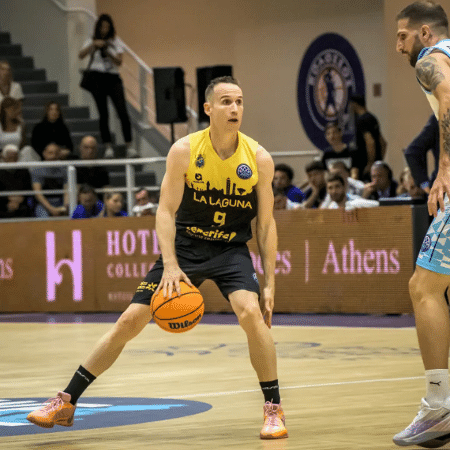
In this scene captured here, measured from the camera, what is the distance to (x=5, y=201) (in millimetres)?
16141

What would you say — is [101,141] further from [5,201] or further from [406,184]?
[406,184]

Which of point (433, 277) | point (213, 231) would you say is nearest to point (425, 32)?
point (433, 277)

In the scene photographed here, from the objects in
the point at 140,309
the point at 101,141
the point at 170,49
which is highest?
the point at 170,49

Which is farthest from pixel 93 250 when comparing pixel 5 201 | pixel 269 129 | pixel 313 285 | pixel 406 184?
pixel 269 129

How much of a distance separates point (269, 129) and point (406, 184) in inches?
260

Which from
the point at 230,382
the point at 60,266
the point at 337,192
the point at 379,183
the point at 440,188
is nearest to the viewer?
the point at 440,188

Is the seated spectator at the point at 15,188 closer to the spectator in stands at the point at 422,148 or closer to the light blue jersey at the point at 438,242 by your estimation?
the spectator in stands at the point at 422,148

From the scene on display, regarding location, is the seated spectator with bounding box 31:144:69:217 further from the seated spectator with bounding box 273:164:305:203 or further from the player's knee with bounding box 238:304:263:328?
the player's knee with bounding box 238:304:263:328

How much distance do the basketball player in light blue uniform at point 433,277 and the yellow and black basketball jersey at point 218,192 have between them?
114 cm

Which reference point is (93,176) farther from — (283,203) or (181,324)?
(181,324)

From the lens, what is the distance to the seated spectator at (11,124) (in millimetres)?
17078

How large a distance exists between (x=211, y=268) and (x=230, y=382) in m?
2.02

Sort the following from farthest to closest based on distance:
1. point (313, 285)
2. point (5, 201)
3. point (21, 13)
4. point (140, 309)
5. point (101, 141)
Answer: point (21, 13) → point (101, 141) → point (5, 201) → point (313, 285) → point (140, 309)

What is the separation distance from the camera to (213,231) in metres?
5.94
